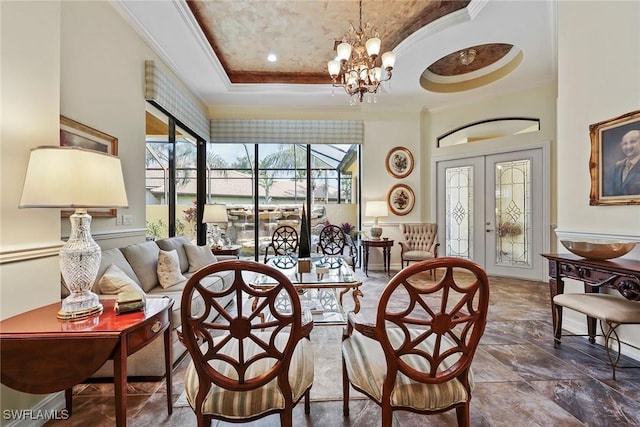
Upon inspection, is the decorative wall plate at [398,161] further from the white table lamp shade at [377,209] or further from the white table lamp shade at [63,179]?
the white table lamp shade at [63,179]

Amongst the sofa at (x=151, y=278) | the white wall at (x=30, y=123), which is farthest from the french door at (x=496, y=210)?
the white wall at (x=30, y=123)

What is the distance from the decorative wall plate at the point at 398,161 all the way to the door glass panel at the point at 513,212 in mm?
1527

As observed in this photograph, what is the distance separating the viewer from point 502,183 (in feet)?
16.4

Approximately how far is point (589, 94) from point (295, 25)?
10.2 feet

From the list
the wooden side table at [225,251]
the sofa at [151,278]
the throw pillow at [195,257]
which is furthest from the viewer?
the wooden side table at [225,251]

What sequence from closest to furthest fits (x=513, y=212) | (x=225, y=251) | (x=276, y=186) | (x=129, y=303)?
(x=129, y=303) < (x=225, y=251) < (x=513, y=212) < (x=276, y=186)

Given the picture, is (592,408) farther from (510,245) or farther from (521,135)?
(521,135)

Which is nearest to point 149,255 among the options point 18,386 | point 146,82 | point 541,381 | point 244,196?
point 18,386

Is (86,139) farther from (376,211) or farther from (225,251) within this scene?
(376,211)

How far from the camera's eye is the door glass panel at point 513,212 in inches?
187

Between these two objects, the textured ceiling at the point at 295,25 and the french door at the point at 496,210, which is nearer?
the textured ceiling at the point at 295,25

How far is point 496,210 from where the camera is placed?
500 centimetres

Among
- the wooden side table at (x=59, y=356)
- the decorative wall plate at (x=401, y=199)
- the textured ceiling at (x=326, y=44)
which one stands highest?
the textured ceiling at (x=326, y=44)

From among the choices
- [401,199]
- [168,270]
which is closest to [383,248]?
[401,199]
